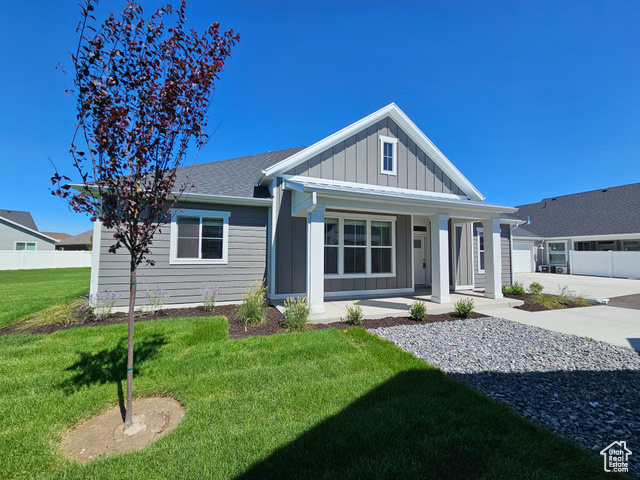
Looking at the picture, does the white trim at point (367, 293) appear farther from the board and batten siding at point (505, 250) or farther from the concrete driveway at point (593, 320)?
the board and batten siding at point (505, 250)

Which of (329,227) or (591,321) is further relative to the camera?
(329,227)

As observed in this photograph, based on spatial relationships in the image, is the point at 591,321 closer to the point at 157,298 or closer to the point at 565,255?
the point at 157,298

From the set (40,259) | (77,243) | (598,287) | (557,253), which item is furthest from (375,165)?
(77,243)

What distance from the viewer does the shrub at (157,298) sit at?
686 cm

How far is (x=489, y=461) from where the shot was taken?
6.81 feet

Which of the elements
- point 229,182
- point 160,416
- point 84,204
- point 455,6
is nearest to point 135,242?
point 84,204

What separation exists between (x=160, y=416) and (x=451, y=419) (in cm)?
290

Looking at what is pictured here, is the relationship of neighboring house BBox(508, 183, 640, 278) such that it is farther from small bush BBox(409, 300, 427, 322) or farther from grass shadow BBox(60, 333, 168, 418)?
grass shadow BBox(60, 333, 168, 418)

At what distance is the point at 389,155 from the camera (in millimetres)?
9688

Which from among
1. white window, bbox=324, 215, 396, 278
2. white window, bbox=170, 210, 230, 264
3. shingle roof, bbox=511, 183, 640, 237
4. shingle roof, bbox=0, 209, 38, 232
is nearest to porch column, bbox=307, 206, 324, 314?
white window, bbox=324, 215, 396, 278

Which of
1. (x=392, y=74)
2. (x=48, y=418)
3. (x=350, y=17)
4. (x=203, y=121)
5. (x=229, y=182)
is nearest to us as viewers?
(x=48, y=418)

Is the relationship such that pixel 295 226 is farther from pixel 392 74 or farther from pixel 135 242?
pixel 392 74

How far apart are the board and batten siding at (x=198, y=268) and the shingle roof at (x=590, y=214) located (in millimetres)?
20953

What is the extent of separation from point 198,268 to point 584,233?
86.6 ft
